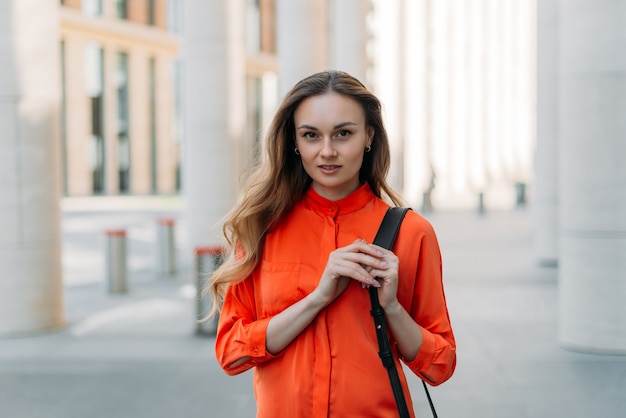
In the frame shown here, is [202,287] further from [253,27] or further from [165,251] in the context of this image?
[253,27]

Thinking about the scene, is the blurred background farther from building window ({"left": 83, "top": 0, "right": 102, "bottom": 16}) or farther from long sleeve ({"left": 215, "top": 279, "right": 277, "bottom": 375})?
building window ({"left": 83, "top": 0, "right": 102, "bottom": 16})

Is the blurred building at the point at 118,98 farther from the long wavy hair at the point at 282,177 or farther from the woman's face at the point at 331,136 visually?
the woman's face at the point at 331,136

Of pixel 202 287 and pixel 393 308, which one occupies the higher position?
pixel 393 308

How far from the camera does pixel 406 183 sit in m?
48.4

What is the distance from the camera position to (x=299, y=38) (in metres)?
22.8

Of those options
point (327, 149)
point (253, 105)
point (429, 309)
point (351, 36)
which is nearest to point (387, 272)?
point (429, 309)

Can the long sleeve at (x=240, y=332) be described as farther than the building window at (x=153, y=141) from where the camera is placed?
No

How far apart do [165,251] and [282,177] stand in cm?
1375

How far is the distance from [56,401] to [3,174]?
12.1 ft

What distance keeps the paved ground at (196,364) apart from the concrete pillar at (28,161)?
1.91 feet

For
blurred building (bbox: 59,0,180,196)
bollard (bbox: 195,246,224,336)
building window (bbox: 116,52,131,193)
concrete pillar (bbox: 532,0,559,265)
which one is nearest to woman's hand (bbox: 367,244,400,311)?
bollard (bbox: 195,246,224,336)

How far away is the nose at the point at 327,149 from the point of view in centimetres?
246

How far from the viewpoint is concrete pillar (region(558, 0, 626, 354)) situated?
8641 mm

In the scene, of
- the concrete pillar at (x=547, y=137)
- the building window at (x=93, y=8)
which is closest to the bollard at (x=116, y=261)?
the concrete pillar at (x=547, y=137)
